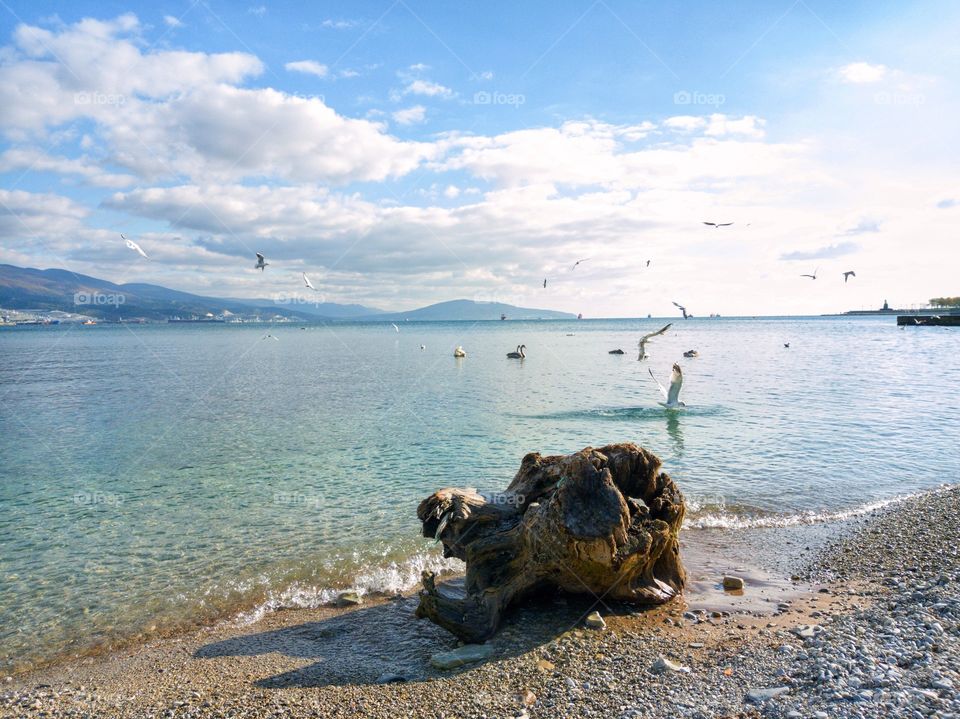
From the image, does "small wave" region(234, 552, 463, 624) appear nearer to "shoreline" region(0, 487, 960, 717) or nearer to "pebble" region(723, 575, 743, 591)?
"shoreline" region(0, 487, 960, 717)

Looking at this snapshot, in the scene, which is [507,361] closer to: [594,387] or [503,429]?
[594,387]

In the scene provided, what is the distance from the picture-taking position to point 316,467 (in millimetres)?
17547

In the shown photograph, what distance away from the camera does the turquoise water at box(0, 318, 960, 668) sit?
32.4ft

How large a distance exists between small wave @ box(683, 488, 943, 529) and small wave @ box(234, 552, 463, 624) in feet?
17.4

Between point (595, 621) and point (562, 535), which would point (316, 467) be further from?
point (595, 621)

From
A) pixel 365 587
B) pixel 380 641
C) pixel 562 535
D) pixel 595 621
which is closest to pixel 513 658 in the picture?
pixel 595 621

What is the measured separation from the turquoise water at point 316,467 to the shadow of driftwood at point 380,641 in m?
1.07

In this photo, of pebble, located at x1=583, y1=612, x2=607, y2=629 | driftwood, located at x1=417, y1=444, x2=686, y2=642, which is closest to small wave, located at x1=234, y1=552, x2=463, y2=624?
driftwood, located at x1=417, y1=444, x2=686, y2=642

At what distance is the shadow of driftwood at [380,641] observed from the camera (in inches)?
269

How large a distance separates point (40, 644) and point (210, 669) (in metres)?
2.97

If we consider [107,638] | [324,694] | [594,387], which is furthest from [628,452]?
[594,387]

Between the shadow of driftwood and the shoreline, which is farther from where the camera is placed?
the shadow of driftwood

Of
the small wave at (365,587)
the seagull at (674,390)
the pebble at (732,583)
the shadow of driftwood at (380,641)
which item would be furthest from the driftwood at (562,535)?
the seagull at (674,390)

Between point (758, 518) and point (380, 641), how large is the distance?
866 cm
